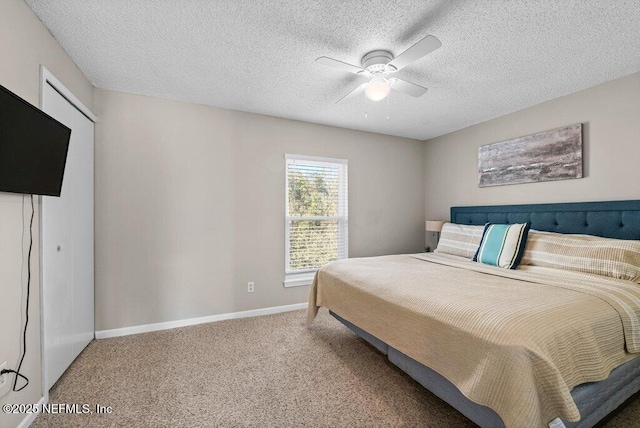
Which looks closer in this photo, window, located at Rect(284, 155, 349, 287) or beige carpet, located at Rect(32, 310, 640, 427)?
beige carpet, located at Rect(32, 310, 640, 427)

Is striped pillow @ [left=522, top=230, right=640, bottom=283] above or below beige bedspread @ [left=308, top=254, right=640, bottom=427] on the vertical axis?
above

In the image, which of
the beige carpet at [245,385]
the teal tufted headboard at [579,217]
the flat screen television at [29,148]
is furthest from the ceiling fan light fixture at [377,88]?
the teal tufted headboard at [579,217]

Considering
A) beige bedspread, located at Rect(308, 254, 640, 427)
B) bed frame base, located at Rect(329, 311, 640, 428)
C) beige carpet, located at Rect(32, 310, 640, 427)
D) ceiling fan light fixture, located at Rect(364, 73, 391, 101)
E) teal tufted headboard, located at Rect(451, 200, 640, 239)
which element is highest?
ceiling fan light fixture, located at Rect(364, 73, 391, 101)

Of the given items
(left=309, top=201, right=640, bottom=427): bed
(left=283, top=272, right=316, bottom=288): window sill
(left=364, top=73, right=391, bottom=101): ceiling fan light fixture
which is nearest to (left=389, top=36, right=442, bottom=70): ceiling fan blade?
(left=364, top=73, right=391, bottom=101): ceiling fan light fixture

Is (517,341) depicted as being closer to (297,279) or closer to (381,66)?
(381,66)

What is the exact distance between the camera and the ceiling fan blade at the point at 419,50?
166cm

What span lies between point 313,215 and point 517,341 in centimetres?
287

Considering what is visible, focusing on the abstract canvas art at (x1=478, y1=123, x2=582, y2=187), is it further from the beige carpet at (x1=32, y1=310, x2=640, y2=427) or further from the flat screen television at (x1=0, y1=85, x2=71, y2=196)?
the flat screen television at (x1=0, y1=85, x2=71, y2=196)

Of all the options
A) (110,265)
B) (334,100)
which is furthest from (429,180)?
(110,265)

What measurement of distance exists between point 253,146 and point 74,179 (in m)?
1.77

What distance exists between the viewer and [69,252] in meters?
2.23

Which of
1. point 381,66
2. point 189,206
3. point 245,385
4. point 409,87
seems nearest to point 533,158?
point 409,87

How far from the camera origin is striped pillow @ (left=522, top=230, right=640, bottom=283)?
2070 millimetres

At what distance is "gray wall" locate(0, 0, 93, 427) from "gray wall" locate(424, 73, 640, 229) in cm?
449
